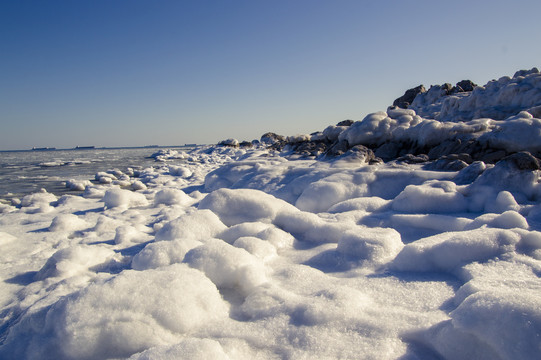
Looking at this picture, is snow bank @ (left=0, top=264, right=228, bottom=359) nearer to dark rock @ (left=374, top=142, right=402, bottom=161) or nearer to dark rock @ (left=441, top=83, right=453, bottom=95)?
dark rock @ (left=374, top=142, right=402, bottom=161)

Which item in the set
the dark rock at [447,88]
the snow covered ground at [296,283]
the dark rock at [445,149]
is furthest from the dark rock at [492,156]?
the dark rock at [447,88]

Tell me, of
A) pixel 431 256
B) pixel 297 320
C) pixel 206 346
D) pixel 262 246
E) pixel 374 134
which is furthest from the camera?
pixel 374 134

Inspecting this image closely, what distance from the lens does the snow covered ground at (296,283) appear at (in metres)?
1.11

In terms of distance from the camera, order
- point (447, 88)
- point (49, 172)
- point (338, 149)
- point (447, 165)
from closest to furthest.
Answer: point (447, 165) < point (338, 149) < point (49, 172) < point (447, 88)

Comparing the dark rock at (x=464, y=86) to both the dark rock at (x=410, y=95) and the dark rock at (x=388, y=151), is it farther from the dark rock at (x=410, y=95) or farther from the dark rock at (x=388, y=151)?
the dark rock at (x=388, y=151)

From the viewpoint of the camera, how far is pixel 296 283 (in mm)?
1676

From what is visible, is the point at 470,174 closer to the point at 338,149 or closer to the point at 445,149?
the point at 445,149

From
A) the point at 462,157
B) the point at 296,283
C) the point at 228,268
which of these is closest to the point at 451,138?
the point at 462,157

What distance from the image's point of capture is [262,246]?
6.95 ft

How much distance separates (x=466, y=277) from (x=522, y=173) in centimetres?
205

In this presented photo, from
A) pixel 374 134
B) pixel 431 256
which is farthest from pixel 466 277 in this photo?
pixel 374 134

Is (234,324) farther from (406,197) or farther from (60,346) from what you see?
(406,197)

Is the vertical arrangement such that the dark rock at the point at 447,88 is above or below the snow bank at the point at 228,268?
above

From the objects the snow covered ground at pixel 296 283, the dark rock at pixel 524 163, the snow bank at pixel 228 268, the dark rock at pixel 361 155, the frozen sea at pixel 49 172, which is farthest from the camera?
the frozen sea at pixel 49 172
